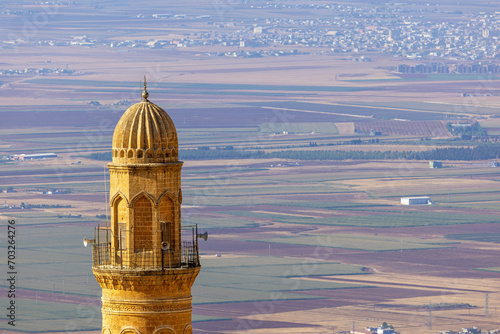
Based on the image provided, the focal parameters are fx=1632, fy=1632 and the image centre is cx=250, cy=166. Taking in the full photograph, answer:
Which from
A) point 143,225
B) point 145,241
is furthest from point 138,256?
point 143,225

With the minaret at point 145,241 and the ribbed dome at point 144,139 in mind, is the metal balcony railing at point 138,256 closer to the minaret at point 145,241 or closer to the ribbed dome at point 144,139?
the minaret at point 145,241

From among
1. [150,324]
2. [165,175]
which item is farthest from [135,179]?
[150,324]

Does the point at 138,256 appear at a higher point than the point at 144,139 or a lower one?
lower

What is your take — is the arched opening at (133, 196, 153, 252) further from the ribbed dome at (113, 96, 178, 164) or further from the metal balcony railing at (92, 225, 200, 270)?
the ribbed dome at (113, 96, 178, 164)

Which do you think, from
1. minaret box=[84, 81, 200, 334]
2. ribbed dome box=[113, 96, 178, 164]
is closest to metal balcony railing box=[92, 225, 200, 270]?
minaret box=[84, 81, 200, 334]

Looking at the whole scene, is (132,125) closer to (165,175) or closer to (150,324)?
(165,175)

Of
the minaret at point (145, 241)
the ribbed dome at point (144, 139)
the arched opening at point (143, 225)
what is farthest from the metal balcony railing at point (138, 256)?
the ribbed dome at point (144, 139)

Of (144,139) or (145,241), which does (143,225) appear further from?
(144,139)

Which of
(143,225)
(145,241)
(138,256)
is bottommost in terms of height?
(138,256)
